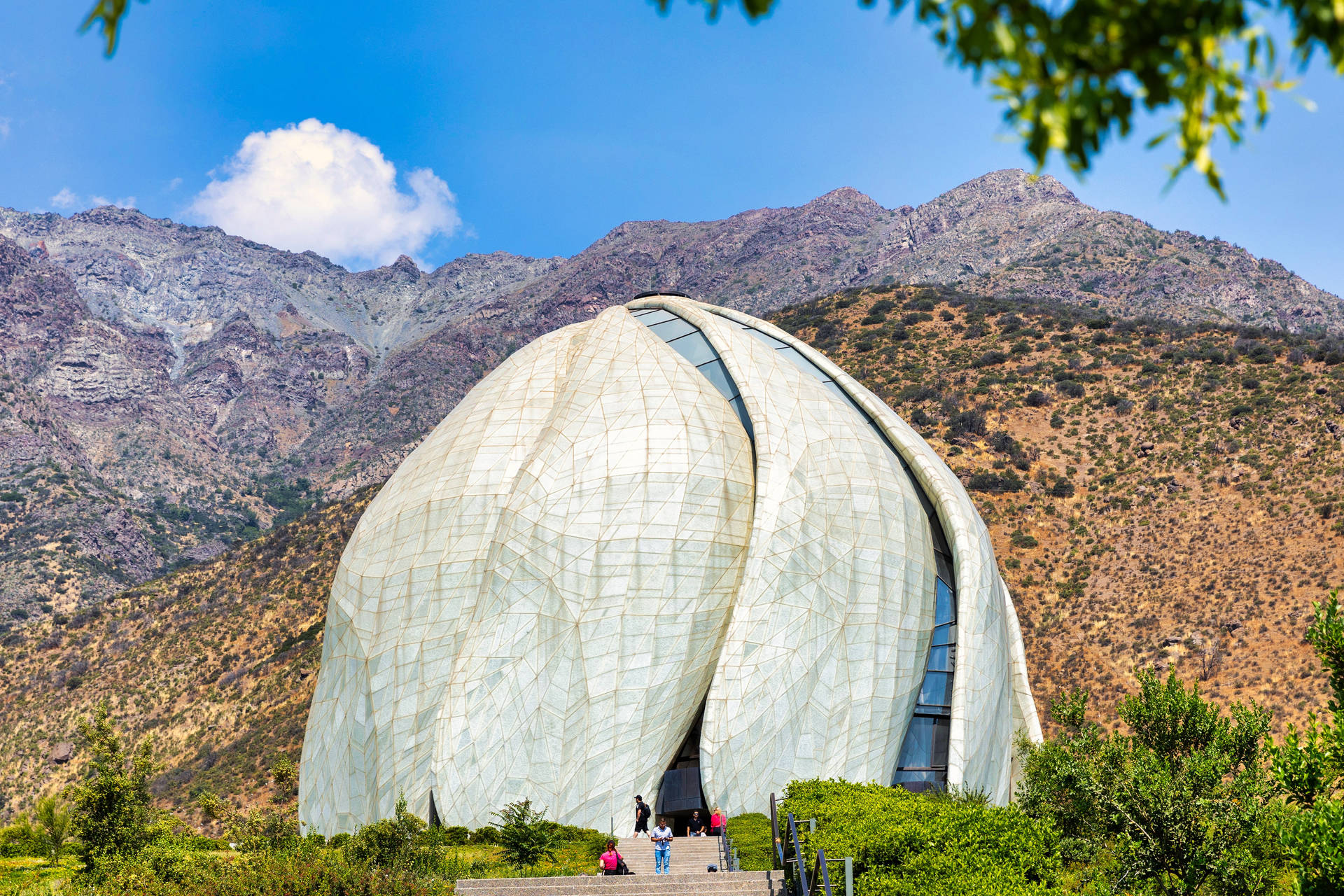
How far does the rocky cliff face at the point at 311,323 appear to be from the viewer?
92688mm

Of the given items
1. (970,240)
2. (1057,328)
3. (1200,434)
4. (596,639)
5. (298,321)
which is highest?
(298,321)

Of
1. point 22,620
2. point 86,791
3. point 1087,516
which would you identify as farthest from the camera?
point 22,620

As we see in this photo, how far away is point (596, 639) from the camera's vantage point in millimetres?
18078

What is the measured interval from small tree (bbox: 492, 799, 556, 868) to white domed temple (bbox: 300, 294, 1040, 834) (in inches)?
47.2

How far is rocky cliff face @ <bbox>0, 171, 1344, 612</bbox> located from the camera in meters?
92.7

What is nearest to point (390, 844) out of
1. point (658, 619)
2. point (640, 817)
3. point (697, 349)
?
point (640, 817)

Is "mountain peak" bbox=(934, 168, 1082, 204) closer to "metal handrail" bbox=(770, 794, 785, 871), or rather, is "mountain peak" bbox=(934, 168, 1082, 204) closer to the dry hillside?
the dry hillside

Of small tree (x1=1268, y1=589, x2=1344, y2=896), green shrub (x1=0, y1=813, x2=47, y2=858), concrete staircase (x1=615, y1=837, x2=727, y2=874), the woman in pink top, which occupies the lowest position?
green shrub (x1=0, y1=813, x2=47, y2=858)

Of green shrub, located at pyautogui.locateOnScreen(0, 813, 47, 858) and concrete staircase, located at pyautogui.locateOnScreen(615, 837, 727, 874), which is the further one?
green shrub, located at pyautogui.locateOnScreen(0, 813, 47, 858)

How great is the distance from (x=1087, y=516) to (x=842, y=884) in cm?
3961

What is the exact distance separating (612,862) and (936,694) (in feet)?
26.9

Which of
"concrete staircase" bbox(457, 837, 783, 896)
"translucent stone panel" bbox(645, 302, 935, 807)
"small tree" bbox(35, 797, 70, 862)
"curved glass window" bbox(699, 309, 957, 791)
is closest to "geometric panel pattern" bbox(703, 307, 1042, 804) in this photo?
"curved glass window" bbox(699, 309, 957, 791)

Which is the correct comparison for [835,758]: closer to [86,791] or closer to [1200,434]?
[86,791]

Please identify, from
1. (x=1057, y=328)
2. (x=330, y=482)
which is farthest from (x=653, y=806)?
(x=330, y=482)
